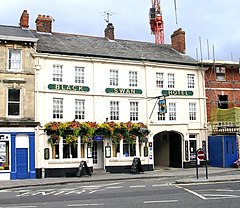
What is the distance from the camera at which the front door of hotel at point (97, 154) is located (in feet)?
96.1

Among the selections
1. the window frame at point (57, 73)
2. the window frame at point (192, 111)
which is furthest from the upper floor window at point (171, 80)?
the window frame at point (57, 73)

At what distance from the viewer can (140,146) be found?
30.0m

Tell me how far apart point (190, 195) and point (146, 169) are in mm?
15575

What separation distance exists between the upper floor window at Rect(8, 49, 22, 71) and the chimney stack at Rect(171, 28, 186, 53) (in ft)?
49.6

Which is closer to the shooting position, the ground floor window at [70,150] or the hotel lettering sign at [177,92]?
the ground floor window at [70,150]

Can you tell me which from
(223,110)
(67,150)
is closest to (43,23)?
(67,150)

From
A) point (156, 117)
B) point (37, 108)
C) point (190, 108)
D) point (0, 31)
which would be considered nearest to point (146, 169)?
point (156, 117)

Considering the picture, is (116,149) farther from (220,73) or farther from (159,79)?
(220,73)

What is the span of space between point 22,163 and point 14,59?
7110 millimetres

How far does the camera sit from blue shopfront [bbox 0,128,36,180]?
83.6 ft

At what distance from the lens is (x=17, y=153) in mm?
25750

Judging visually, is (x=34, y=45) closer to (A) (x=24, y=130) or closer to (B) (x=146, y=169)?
(A) (x=24, y=130)

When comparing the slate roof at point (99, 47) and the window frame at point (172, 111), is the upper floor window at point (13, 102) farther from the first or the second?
the window frame at point (172, 111)

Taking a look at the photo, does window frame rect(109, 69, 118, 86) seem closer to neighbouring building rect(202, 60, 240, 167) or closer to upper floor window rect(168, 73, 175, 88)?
upper floor window rect(168, 73, 175, 88)
